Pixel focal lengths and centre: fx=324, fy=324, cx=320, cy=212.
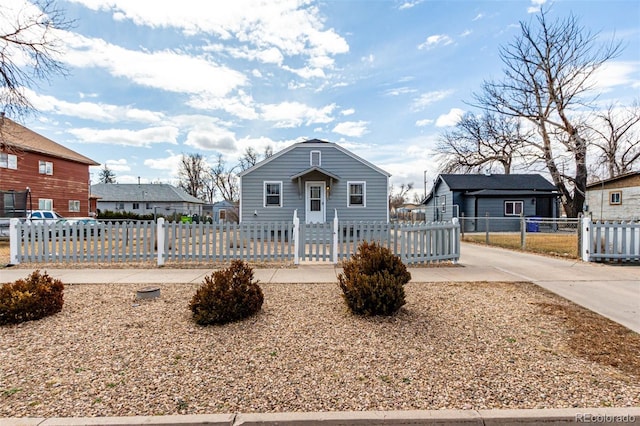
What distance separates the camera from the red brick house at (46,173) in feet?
72.9

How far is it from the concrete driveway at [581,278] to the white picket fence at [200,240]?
1.21 metres

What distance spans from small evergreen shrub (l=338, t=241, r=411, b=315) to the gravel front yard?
0.64ft

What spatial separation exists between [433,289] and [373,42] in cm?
1063

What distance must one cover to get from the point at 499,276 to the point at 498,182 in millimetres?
22167

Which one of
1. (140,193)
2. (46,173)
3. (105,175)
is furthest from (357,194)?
(105,175)

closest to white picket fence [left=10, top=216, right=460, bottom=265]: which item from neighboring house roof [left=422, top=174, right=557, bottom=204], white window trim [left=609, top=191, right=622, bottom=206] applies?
neighboring house roof [left=422, top=174, right=557, bottom=204]

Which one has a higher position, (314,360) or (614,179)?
(614,179)

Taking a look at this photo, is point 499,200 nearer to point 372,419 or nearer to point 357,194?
point 357,194

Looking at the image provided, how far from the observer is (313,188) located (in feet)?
51.8

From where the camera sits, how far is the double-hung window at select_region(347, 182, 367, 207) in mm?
15781

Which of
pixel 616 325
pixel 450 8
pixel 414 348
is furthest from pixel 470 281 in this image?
pixel 450 8

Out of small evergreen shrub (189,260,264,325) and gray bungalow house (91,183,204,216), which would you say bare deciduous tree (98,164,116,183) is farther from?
small evergreen shrub (189,260,264,325)

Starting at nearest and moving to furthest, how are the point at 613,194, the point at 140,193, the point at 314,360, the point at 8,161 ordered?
1. the point at 314,360
2. the point at 8,161
3. the point at 613,194
4. the point at 140,193

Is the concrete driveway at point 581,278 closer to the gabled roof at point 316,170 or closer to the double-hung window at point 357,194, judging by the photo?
the double-hung window at point 357,194
